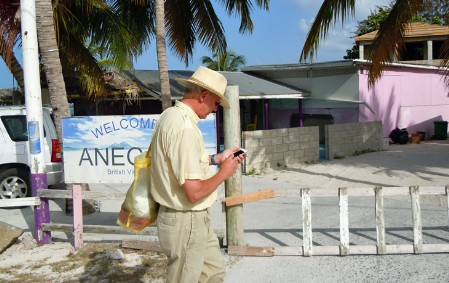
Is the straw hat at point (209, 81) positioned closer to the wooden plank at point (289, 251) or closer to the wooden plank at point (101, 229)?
the wooden plank at point (289, 251)

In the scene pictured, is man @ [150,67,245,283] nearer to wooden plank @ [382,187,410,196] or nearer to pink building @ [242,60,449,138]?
wooden plank @ [382,187,410,196]

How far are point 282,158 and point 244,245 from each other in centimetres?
867

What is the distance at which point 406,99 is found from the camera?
23031 millimetres

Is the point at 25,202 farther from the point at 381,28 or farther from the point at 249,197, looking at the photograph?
the point at 381,28

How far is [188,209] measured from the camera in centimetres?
335

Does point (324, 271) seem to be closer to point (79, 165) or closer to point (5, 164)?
point (79, 165)

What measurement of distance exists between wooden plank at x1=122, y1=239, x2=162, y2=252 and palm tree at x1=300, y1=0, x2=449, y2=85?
23.0 ft

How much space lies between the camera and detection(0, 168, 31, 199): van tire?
9.44 m

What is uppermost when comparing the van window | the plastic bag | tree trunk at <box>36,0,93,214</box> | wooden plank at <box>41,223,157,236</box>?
tree trunk at <box>36,0,93,214</box>

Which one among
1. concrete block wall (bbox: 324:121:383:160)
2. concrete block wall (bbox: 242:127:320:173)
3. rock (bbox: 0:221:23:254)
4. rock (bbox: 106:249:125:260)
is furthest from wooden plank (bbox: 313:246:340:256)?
concrete block wall (bbox: 324:121:383:160)

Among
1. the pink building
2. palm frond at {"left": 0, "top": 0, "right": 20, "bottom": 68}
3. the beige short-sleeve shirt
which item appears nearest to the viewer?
the beige short-sleeve shirt

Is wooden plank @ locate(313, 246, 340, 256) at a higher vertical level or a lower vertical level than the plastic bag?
lower

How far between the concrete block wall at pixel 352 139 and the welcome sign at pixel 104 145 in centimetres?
1032

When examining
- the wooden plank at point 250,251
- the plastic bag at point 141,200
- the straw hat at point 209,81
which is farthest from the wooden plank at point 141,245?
the straw hat at point 209,81
